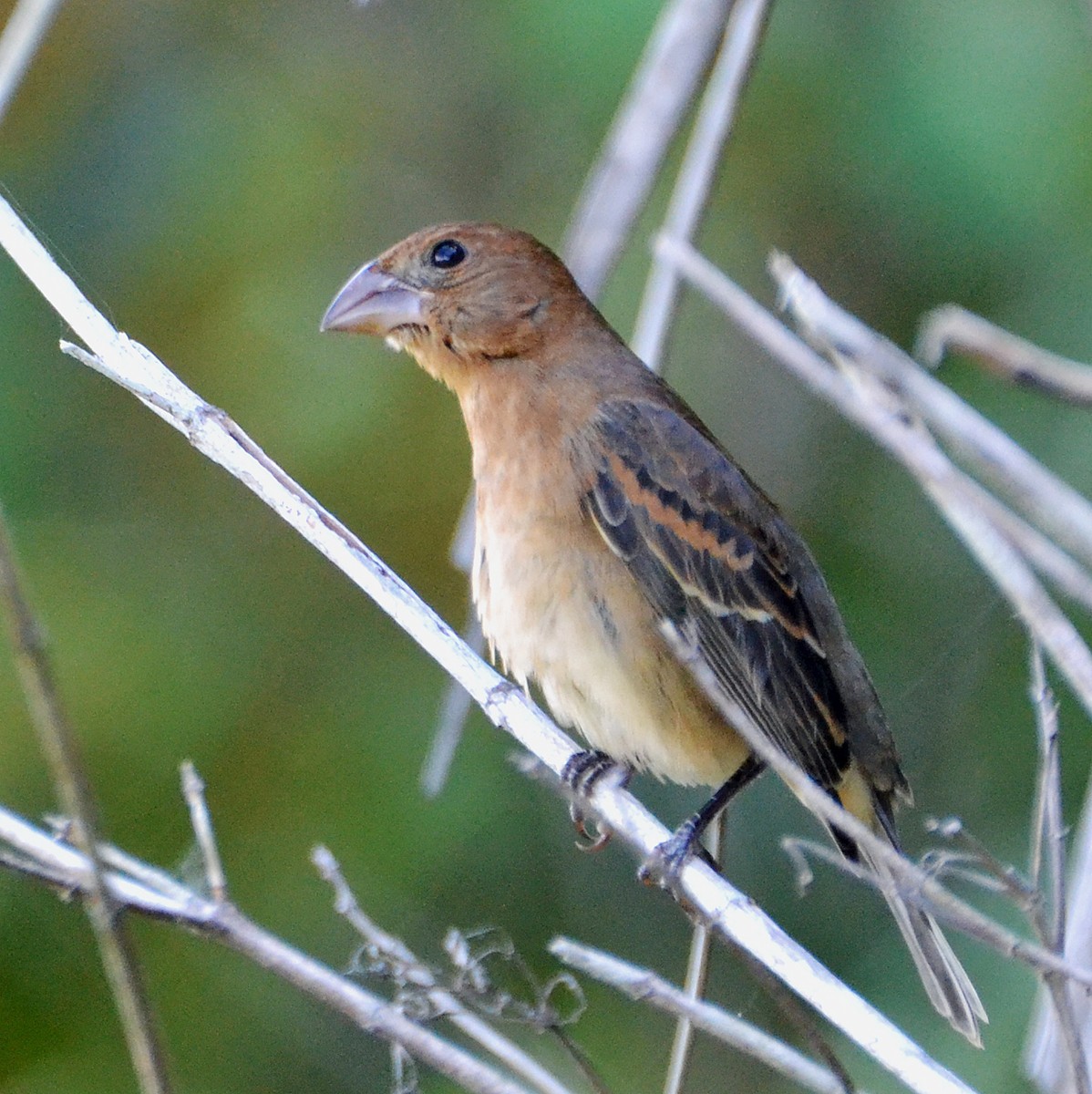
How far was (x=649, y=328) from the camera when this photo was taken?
9.55 ft

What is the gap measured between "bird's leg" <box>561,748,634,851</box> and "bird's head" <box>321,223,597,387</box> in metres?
0.87

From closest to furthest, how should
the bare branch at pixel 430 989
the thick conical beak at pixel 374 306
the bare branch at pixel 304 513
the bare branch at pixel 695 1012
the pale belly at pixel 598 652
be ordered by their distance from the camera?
the bare branch at pixel 695 1012
the bare branch at pixel 430 989
the bare branch at pixel 304 513
the pale belly at pixel 598 652
the thick conical beak at pixel 374 306

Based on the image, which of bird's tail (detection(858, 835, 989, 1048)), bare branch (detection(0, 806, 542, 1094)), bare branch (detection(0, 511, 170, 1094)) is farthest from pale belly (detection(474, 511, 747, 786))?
bare branch (detection(0, 511, 170, 1094))

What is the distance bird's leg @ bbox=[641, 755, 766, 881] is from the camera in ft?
8.58

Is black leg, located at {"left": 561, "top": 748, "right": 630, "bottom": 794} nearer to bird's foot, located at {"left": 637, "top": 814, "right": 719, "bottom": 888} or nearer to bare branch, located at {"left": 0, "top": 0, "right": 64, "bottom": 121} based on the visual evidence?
bird's foot, located at {"left": 637, "top": 814, "right": 719, "bottom": 888}

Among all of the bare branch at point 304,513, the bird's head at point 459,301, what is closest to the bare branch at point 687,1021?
the bare branch at point 304,513

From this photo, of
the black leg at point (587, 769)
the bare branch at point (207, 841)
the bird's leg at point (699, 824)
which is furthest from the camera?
the black leg at point (587, 769)

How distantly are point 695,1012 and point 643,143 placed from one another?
151 centimetres

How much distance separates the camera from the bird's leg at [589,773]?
308cm

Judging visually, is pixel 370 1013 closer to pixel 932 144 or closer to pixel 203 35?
pixel 932 144

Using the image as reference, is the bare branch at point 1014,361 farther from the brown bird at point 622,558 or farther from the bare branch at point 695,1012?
the brown bird at point 622,558

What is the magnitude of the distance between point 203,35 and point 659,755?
275 centimetres

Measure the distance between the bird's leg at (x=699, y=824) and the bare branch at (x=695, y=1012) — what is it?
436mm

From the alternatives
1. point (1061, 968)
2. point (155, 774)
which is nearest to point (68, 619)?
point (155, 774)
